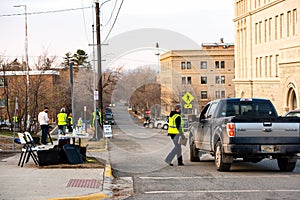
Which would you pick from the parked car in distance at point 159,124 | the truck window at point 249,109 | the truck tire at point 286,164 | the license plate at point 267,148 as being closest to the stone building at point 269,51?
the parked car in distance at point 159,124

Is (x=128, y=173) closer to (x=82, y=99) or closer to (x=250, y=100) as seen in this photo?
(x=250, y=100)

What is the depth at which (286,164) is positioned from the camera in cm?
1566

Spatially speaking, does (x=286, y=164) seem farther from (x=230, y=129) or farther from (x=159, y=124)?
(x=159, y=124)

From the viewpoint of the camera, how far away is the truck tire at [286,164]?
15.5m

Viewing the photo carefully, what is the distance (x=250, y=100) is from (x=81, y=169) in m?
5.35

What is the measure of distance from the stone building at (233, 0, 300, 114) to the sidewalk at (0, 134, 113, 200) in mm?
34637

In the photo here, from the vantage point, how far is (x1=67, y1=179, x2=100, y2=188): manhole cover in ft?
40.7

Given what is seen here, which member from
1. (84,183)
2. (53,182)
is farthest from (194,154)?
(53,182)

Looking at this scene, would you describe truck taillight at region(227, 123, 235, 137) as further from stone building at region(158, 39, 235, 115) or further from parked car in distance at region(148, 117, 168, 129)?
stone building at region(158, 39, 235, 115)

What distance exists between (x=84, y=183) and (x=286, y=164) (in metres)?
5.96

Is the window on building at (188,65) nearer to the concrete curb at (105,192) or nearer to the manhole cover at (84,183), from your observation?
the concrete curb at (105,192)

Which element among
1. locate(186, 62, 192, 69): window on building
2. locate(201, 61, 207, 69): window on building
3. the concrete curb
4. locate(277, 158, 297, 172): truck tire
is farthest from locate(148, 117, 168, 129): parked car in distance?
the concrete curb

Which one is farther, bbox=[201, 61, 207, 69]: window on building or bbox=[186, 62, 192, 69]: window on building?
bbox=[201, 61, 207, 69]: window on building

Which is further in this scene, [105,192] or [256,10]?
[256,10]
